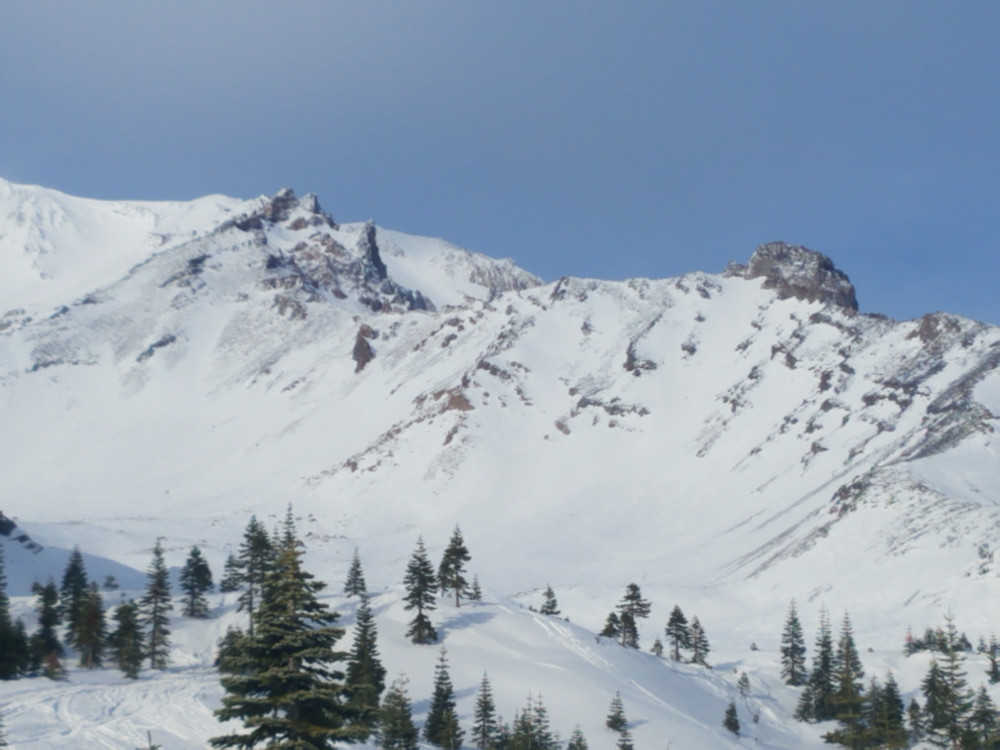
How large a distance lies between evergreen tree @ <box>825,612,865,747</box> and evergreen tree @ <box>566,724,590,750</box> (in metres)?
13.2

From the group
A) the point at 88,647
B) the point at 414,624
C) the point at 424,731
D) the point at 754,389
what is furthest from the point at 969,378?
the point at 88,647

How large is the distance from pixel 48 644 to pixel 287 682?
164 ft

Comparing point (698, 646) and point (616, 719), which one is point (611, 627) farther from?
point (616, 719)

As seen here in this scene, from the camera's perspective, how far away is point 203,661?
63125 mm

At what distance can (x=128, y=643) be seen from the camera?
184 ft

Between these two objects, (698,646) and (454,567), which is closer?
(454,567)

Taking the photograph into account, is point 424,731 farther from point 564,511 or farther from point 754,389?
point 754,389

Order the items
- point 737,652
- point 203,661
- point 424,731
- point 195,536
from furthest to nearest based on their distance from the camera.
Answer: point 195,536 → point 737,652 → point 203,661 → point 424,731

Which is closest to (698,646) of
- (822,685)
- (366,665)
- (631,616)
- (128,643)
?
(631,616)

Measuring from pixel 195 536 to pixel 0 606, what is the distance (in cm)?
9405

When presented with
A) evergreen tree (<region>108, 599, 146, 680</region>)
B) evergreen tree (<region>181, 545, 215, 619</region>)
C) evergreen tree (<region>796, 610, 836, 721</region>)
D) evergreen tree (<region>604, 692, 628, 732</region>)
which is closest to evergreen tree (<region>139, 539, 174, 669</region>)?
evergreen tree (<region>108, 599, 146, 680</region>)

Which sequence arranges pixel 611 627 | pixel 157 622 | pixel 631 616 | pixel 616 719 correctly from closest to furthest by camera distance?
1. pixel 616 719
2. pixel 157 622
3. pixel 631 616
4. pixel 611 627

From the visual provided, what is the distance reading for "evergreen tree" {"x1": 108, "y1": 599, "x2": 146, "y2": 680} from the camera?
54062 millimetres

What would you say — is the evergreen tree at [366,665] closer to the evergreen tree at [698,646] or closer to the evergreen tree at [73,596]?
the evergreen tree at [73,596]
